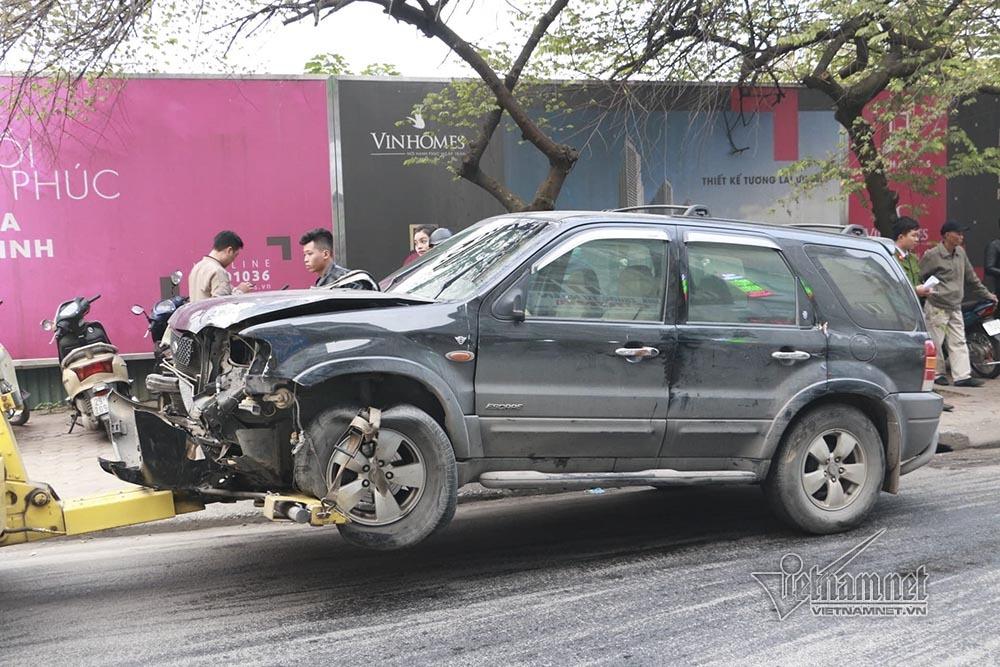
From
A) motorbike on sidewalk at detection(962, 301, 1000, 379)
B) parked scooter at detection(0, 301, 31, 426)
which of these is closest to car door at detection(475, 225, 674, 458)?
parked scooter at detection(0, 301, 31, 426)

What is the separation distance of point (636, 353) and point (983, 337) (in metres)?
8.68

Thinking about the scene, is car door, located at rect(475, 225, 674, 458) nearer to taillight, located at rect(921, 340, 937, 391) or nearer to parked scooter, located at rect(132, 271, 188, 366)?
taillight, located at rect(921, 340, 937, 391)

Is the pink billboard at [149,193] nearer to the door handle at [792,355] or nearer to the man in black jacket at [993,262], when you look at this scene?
the door handle at [792,355]

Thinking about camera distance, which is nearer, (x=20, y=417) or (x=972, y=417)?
(x=20, y=417)

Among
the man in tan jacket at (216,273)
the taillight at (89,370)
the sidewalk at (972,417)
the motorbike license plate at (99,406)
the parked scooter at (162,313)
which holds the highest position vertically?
the man in tan jacket at (216,273)

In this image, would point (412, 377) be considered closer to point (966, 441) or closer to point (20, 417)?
point (20, 417)

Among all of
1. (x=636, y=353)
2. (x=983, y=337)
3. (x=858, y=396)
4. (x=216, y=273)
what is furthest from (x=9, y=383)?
(x=983, y=337)

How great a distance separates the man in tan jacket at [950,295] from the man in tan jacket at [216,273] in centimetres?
777

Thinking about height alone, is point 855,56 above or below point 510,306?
above

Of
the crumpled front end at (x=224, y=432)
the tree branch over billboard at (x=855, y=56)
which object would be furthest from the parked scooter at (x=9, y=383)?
the tree branch over billboard at (x=855, y=56)

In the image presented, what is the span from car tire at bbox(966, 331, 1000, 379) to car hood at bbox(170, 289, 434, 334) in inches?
375

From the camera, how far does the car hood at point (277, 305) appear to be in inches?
181

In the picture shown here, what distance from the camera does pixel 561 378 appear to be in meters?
5.12

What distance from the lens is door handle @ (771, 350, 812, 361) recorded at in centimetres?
557
